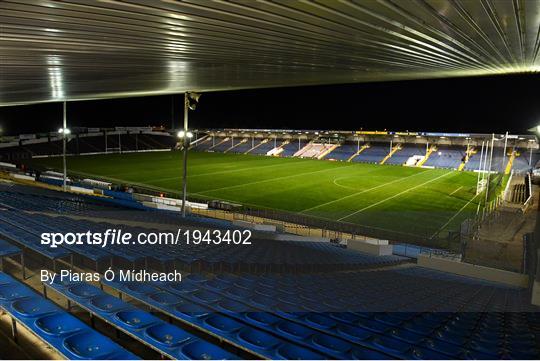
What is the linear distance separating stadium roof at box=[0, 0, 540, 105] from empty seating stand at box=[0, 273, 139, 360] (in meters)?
3.24

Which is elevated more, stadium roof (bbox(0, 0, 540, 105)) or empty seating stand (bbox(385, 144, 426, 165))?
stadium roof (bbox(0, 0, 540, 105))

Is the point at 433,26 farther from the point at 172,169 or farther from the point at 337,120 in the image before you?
the point at 337,120

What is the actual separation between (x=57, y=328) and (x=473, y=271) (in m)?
12.1

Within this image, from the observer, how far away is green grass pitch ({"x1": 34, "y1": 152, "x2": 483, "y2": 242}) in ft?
78.6

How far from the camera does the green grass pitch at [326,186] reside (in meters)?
24.0

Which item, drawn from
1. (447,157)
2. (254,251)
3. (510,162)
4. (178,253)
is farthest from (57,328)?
(447,157)

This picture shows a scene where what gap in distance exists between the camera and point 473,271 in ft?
40.7

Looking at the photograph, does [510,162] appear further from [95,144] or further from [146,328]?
[95,144]

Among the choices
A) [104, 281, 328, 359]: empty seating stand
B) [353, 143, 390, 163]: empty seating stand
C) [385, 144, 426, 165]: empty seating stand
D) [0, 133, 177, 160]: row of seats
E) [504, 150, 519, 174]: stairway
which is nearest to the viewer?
[104, 281, 328, 359]: empty seating stand

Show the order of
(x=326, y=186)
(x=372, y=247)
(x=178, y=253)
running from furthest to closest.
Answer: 1. (x=326, y=186)
2. (x=372, y=247)
3. (x=178, y=253)

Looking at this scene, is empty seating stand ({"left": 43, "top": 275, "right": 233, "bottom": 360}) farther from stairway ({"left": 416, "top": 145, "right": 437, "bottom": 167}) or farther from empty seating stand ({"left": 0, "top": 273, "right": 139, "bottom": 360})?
stairway ({"left": 416, "top": 145, "right": 437, "bottom": 167})

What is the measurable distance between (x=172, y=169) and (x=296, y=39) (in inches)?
1406

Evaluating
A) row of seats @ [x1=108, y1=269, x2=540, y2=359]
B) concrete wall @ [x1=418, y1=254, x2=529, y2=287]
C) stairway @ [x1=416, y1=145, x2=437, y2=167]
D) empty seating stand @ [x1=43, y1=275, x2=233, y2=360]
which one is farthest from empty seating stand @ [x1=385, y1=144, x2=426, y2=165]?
empty seating stand @ [x1=43, y1=275, x2=233, y2=360]

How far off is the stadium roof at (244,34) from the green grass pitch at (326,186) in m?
13.2
